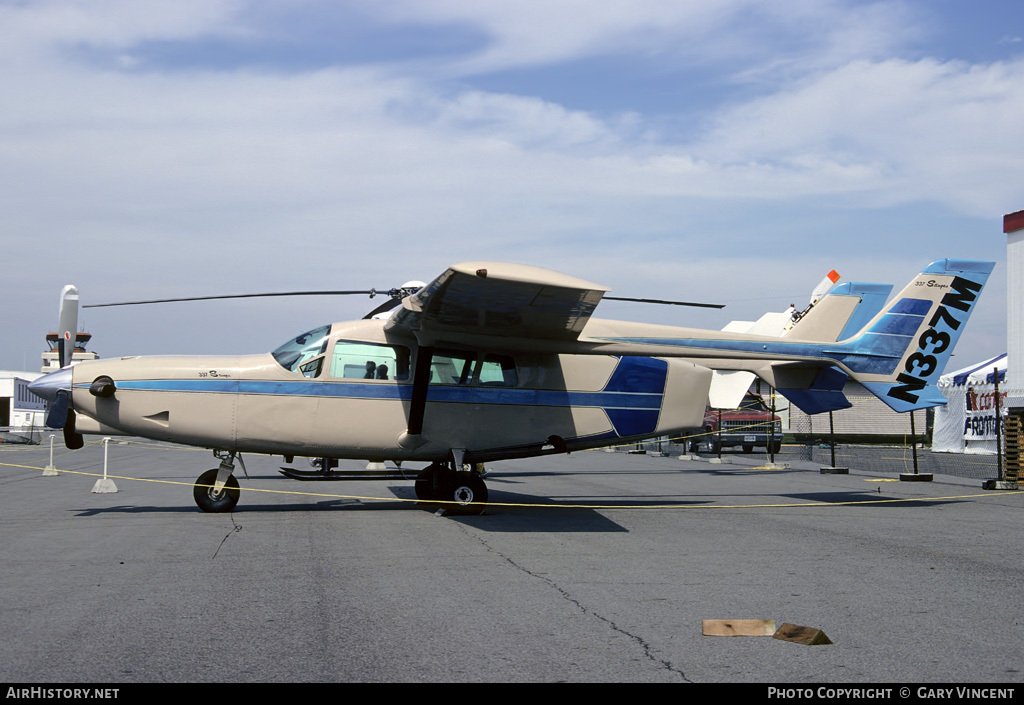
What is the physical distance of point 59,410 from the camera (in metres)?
11.2

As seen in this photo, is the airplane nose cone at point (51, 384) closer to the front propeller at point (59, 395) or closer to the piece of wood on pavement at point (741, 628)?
the front propeller at point (59, 395)

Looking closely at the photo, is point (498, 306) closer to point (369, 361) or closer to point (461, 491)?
point (369, 361)

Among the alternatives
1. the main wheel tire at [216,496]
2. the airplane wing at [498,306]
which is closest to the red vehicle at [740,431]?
the airplane wing at [498,306]

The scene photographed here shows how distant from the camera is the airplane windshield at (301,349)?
12.1m

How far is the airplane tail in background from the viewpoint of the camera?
1399 cm

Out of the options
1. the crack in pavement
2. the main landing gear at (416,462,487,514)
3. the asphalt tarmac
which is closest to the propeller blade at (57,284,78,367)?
the asphalt tarmac

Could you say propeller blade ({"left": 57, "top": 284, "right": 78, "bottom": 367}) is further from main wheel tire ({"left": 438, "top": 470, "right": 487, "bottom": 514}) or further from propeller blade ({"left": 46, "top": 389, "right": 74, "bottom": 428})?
main wheel tire ({"left": 438, "top": 470, "right": 487, "bottom": 514})

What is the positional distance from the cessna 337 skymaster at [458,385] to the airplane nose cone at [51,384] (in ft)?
0.06

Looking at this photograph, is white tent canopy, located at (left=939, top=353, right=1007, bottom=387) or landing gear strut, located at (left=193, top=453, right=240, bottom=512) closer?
landing gear strut, located at (left=193, top=453, right=240, bottom=512)

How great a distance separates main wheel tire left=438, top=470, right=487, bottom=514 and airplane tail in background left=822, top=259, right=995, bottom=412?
19.7 ft

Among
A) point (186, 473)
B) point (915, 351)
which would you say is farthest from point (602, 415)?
point (186, 473)

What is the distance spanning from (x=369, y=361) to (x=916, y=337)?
8.87m

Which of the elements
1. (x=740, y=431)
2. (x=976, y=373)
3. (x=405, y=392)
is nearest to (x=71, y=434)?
(x=405, y=392)

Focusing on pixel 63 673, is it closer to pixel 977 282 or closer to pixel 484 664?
pixel 484 664
